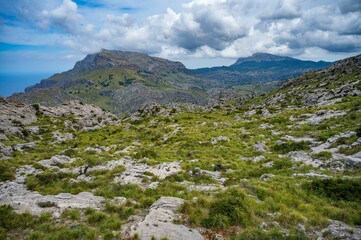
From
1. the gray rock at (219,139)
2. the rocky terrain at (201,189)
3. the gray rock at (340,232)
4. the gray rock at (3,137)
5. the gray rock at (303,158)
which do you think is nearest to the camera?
the gray rock at (340,232)

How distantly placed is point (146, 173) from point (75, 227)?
1125 centimetres

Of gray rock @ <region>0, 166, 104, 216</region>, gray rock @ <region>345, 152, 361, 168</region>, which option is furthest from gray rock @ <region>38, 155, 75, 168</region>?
gray rock @ <region>345, 152, 361, 168</region>

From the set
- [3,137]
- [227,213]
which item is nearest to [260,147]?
[227,213]

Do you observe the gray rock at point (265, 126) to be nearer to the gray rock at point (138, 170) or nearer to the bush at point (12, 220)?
the gray rock at point (138, 170)

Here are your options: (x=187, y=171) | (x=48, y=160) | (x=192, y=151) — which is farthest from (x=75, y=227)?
(x=192, y=151)

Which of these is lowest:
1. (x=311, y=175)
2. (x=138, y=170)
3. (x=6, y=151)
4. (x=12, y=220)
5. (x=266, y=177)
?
(x=266, y=177)

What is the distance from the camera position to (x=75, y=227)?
576 inches

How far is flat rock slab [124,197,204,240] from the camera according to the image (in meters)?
13.7

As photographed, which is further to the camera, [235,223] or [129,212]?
[129,212]

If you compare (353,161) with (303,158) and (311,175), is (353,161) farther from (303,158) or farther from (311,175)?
(303,158)

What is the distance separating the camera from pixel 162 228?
563 inches

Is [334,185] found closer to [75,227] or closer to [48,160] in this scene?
[75,227]

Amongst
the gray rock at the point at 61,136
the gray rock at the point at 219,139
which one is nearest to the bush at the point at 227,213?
the gray rock at the point at 219,139

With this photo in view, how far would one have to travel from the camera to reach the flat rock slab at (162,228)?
13.7 metres
